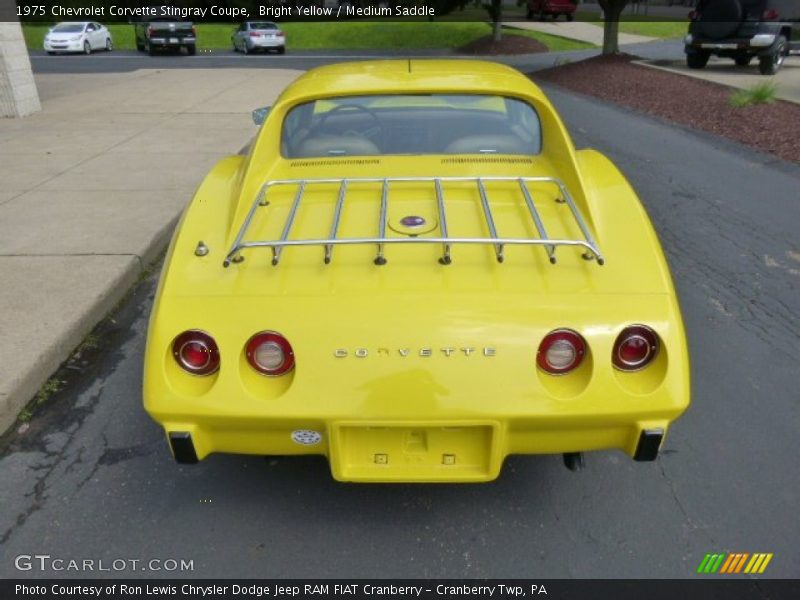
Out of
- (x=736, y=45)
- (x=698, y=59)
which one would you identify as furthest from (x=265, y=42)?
(x=736, y=45)

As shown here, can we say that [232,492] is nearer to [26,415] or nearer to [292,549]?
[292,549]

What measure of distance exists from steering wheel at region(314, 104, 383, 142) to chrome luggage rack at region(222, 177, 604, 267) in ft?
1.96

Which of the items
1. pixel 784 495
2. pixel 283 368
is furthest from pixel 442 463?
pixel 784 495

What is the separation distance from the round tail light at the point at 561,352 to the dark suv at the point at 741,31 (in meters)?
17.2

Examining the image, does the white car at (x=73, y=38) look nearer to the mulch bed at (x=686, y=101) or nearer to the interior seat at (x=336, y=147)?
the mulch bed at (x=686, y=101)

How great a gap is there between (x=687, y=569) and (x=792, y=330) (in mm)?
2324

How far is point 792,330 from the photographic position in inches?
159

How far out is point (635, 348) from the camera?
7.24 ft

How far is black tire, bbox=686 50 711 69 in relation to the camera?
1711cm

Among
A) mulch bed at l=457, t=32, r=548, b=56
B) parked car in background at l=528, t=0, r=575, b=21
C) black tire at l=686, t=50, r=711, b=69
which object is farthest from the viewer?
parked car in background at l=528, t=0, r=575, b=21

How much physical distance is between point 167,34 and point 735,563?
96.0ft

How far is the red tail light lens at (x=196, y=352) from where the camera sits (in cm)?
222

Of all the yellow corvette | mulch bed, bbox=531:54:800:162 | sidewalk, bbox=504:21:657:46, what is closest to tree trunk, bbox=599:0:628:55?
mulch bed, bbox=531:54:800:162
